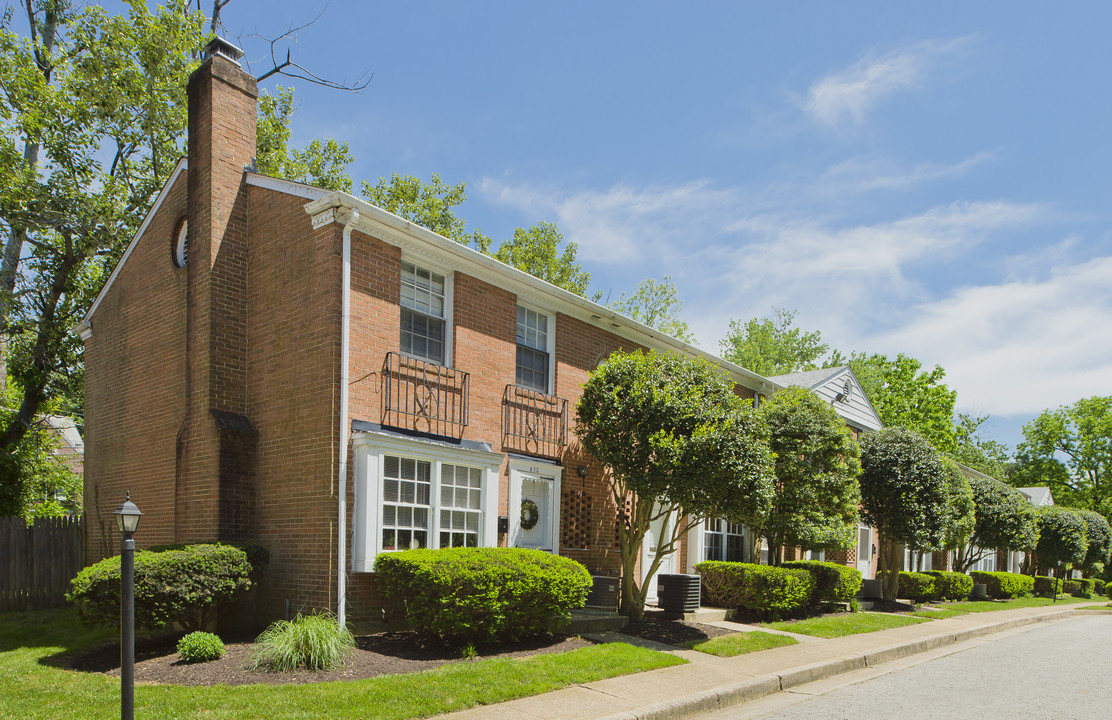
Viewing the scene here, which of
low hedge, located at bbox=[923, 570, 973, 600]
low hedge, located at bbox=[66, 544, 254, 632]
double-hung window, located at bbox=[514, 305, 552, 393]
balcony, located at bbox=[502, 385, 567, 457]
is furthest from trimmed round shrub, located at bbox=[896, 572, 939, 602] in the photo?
low hedge, located at bbox=[66, 544, 254, 632]

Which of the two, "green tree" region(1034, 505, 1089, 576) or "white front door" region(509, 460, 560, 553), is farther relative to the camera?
"green tree" region(1034, 505, 1089, 576)

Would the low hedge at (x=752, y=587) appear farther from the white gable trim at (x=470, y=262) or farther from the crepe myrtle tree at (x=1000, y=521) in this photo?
the crepe myrtle tree at (x=1000, y=521)

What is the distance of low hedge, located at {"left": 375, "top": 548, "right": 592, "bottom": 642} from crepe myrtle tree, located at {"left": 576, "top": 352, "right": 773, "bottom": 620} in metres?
2.33

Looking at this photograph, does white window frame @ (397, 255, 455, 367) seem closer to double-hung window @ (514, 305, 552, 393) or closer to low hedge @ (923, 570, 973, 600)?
double-hung window @ (514, 305, 552, 393)

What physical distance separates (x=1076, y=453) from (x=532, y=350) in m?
54.9

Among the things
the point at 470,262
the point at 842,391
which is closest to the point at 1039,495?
the point at 842,391

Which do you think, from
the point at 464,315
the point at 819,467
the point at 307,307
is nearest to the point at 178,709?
the point at 307,307

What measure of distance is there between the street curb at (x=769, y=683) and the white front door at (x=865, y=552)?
9.37m

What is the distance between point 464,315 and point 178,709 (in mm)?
6876

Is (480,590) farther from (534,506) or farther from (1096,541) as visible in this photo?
(1096,541)

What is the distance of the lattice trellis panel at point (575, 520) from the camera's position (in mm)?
14156

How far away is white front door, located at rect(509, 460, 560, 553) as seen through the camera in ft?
42.2

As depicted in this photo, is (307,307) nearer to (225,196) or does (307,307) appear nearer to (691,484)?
(225,196)

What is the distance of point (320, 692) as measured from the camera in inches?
301
